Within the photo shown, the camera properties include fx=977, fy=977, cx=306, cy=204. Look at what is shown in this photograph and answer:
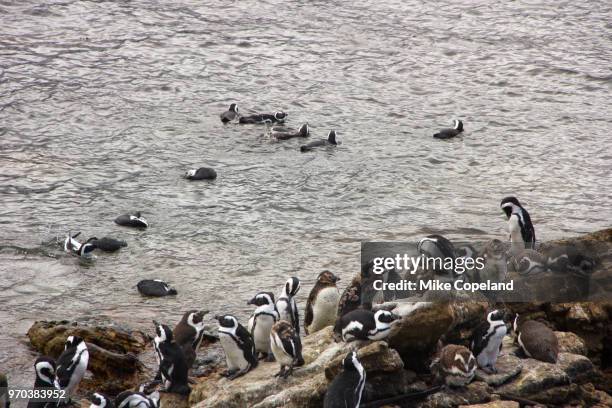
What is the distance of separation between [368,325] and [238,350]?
1834 millimetres

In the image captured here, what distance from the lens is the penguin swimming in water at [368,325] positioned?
9016 millimetres

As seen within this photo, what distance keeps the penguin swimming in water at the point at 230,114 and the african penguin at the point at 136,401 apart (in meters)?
12.6

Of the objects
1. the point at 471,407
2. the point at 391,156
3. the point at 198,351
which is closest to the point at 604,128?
the point at 391,156

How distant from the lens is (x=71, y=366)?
10406 mm

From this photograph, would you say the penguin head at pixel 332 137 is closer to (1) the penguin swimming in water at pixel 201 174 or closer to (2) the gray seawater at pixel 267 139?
(2) the gray seawater at pixel 267 139

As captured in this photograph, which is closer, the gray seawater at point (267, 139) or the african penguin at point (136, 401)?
the african penguin at point (136, 401)

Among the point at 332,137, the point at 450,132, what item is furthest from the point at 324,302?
the point at 450,132

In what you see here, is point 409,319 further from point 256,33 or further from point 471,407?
point 256,33

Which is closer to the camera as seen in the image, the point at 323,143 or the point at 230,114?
the point at 323,143

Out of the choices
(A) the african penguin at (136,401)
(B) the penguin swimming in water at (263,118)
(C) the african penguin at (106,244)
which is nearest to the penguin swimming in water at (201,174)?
(B) the penguin swimming in water at (263,118)

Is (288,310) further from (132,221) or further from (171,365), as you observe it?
(132,221)

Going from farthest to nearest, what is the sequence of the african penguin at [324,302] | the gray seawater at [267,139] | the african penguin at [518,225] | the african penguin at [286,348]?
the gray seawater at [267,139] < the african penguin at [518,225] < the african penguin at [324,302] < the african penguin at [286,348]

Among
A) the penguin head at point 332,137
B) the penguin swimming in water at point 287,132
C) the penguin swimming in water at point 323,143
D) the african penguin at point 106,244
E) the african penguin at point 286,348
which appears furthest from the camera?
the penguin swimming in water at point 287,132

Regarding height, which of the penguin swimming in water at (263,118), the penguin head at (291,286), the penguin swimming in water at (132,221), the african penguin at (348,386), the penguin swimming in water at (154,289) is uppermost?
the penguin swimming in water at (263,118)
